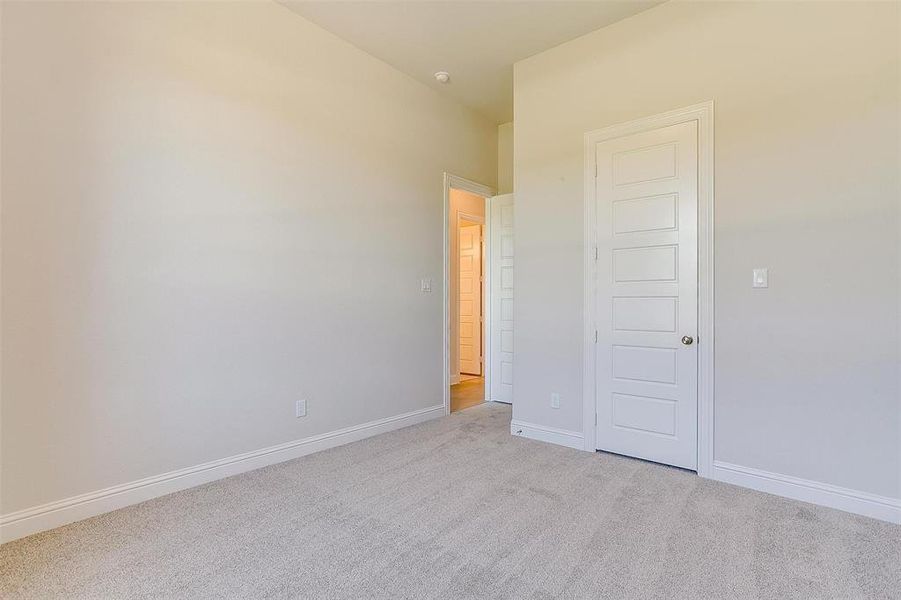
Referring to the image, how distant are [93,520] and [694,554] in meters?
2.94

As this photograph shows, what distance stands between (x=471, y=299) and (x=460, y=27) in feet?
12.9

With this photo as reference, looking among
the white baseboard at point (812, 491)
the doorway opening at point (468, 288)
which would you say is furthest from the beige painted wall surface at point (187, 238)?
the white baseboard at point (812, 491)

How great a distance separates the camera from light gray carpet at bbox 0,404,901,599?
1683mm

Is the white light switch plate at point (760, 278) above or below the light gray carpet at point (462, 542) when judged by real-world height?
above

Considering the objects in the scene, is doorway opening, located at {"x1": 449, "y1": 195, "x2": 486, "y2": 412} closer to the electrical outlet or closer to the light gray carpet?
the electrical outlet

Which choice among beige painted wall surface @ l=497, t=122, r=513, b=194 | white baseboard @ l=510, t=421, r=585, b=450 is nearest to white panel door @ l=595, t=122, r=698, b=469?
white baseboard @ l=510, t=421, r=585, b=450

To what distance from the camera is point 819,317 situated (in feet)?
7.84

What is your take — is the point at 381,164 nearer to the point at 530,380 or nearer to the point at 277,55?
the point at 277,55

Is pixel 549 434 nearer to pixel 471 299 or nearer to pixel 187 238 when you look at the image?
pixel 187 238

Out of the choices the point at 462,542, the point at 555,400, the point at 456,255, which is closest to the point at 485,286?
the point at 456,255

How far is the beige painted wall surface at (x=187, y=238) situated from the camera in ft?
6.85

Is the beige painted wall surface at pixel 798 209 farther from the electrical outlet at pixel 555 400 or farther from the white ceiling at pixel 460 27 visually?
the electrical outlet at pixel 555 400

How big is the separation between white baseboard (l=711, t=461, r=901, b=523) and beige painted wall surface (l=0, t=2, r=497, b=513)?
8.39ft

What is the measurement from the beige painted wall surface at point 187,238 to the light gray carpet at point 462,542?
18.2 inches
